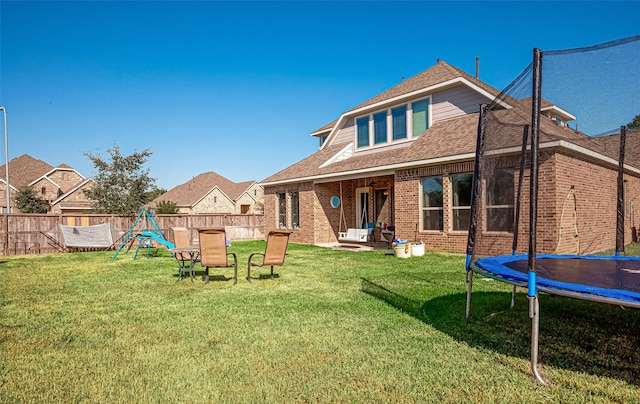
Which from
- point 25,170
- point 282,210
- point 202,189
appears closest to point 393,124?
point 282,210

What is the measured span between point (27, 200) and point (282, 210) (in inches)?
1144

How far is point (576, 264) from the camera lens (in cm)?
498

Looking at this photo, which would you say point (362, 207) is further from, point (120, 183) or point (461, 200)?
point (120, 183)

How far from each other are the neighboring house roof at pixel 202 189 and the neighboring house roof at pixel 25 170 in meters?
11.7

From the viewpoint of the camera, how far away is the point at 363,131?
16109mm

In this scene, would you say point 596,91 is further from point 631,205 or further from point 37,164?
point 37,164

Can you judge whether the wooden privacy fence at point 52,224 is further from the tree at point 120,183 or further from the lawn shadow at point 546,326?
the lawn shadow at point 546,326

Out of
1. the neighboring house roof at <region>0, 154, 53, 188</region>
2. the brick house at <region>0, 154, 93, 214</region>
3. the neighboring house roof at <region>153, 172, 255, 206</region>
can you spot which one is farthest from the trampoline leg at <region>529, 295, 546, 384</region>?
the neighboring house roof at <region>0, 154, 53, 188</region>

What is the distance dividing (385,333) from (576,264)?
2.82m

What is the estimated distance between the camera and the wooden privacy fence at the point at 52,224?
14.8 m

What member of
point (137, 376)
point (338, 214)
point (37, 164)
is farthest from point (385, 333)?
point (37, 164)

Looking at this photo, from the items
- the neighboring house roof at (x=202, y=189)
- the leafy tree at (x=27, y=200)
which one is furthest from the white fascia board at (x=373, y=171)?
the leafy tree at (x=27, y=200)

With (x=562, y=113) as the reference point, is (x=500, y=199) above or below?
below

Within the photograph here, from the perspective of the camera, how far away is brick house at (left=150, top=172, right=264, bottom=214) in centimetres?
4025
